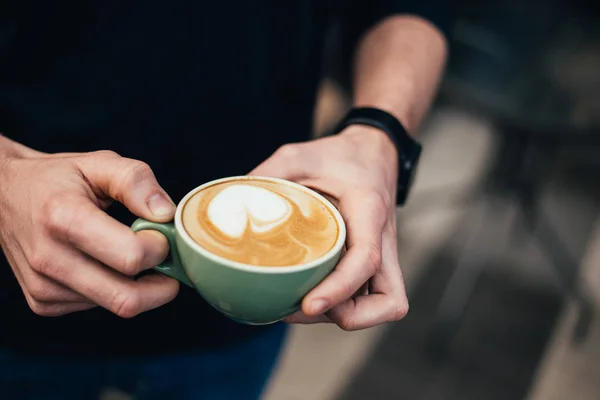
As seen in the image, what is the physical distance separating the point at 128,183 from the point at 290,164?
220 mm

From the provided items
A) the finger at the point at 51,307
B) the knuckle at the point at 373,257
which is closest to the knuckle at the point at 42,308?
the finger at the point at 51,307

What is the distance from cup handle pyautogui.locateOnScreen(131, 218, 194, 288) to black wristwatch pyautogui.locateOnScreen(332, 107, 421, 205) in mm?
332

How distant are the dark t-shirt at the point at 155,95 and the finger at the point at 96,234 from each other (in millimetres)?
254

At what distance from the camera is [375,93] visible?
33.2 inches

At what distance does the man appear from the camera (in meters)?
0.52

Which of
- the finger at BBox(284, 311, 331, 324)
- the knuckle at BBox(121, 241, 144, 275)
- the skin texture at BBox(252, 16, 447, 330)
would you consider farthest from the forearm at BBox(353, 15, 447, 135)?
the knuckle at BBox(121, 241, 144, 275)

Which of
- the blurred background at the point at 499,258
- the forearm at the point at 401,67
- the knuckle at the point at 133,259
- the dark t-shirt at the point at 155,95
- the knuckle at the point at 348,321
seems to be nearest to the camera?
the knuckle at the point at 133,259

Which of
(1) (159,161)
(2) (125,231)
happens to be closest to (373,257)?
(2) (125,231)

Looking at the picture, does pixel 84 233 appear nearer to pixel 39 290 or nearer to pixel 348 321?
pixel 39 290

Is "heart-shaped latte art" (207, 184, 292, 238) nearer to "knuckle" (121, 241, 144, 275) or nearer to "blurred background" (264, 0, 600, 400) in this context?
"knuckle" (121, 241, 144, 275)

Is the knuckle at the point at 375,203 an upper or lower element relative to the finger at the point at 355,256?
upper

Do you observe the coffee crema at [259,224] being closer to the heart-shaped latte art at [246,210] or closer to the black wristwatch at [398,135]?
the heart-shaped latte art at [246,210]

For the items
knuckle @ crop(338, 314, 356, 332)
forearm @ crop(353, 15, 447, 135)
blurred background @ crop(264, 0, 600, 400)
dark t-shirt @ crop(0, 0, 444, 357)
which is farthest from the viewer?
blurred background @ crop(264, 0, 600, 400)

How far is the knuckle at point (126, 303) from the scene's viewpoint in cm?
50
